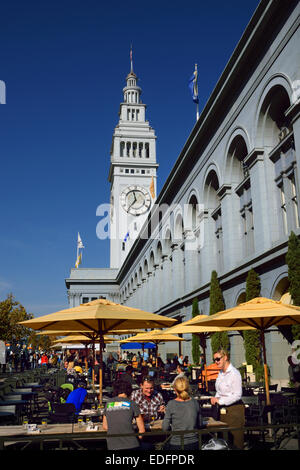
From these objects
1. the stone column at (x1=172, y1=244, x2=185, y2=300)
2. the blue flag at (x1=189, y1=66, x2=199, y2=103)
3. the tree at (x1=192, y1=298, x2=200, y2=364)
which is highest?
the blue flag at (x1=189, y1=66, x2=199, y2=103)

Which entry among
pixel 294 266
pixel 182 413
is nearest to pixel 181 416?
pixel 182 413

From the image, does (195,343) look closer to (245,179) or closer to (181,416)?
(245,179)

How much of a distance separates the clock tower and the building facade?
188 feet

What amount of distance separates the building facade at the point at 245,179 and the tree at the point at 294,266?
530 millimetres

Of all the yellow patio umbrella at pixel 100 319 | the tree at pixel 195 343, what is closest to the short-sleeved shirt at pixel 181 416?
the yellow patio umbrella at pixel 100 319

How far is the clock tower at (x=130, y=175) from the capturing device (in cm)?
9888

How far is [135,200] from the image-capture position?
10006cm

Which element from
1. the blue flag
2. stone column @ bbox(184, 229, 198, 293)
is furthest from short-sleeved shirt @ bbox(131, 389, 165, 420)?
the blue flag

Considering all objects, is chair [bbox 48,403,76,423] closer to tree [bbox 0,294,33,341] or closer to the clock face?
tree [bbox 0,294,33,341]

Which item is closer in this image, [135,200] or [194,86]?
[194,86]

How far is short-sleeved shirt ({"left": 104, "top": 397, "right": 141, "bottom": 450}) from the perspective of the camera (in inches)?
252

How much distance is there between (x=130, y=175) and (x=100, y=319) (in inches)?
3536

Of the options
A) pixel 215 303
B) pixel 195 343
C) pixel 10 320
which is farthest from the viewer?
pixel 10 320
